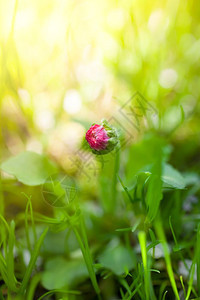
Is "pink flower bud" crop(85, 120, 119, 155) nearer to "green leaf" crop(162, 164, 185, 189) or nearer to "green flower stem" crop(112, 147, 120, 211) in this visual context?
"green flower stem" crop(112, 147, 120, 211)

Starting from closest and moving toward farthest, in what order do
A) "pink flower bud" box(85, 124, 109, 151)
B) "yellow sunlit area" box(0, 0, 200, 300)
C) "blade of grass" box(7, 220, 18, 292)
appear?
1. "blade of grass" box(7, 220, 18, 292)
2. "pink flower bud" box(85, 124, 109, 151)
3. "yellow sunlit area" box(0, 0, 200, 300)

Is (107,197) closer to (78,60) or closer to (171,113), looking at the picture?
(171,113)

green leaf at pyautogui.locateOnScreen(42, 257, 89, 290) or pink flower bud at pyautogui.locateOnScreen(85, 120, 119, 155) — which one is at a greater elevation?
pink flower bud at pyautogui.locateOnScreen(85, 120, 119, 155)

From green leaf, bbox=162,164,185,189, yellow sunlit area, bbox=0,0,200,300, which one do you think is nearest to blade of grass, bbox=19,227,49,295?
yellow sunlit area, bbox=0,0,200,300

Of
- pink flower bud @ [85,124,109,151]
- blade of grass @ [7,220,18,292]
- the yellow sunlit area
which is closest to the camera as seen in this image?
blade of grass @ [7,220,18,292]

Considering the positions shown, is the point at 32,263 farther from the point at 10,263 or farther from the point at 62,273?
the point at 62,273

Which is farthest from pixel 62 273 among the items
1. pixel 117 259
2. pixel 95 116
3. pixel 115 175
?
pixel 95 116

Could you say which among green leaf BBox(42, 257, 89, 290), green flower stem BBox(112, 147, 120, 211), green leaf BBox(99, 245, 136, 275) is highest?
green flower stem BBox(112, 147, 120, 211)
